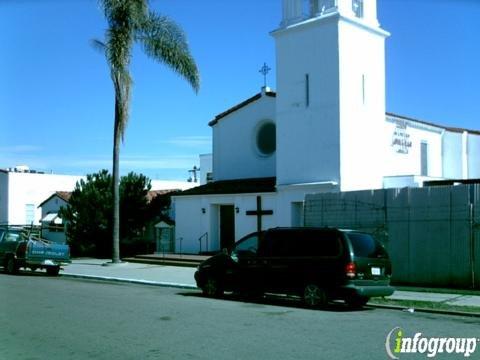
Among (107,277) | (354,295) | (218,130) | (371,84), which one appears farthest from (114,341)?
(218,130)

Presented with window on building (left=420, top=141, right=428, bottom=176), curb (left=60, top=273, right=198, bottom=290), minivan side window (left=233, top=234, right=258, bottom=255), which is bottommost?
curb (left=60, top=273, right=198, bottom=290)

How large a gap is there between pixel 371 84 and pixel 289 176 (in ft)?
17.6

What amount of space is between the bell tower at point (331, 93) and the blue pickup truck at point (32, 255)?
10.2 meters

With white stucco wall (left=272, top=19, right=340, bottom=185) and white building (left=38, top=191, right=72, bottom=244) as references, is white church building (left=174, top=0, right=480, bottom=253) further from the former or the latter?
white building (left=38, top=191, right=72, bottom=244)

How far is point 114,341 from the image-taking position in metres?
9.41

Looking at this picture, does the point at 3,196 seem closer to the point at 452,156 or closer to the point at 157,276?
the point at 157,276

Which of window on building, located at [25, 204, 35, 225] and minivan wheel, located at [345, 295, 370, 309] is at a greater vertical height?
window on building, located at [25, 204, 35, 225]

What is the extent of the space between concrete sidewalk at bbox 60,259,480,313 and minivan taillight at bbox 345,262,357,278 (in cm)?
263

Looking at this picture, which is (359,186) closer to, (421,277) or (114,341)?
(421,277)

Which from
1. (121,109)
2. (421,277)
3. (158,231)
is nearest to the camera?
(421,277)

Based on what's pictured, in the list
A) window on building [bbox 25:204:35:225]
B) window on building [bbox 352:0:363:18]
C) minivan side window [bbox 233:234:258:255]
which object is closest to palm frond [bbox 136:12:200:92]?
window on building [bbox 352:0:363:18]

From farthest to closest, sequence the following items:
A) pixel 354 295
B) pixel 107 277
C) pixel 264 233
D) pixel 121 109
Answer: pixel 121 109
pixel 107 277
pixel 264 233
pixel 354 295

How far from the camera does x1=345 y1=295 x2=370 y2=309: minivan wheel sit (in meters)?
13.2

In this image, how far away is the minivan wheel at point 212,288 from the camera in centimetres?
1572
